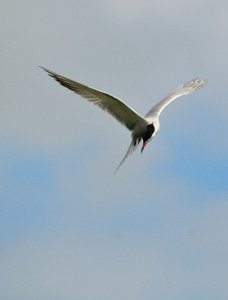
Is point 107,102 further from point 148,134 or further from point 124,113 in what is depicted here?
point 148,134

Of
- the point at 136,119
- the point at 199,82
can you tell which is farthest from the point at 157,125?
the point at 199,82

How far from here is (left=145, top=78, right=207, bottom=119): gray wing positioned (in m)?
32.0

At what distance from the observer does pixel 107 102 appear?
29422mm

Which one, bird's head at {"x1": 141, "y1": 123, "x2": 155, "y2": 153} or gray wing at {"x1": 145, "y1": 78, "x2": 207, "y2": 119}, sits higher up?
gray wing at {"x1": 145, "y1": 78, "x2": 207, "y2": 119}

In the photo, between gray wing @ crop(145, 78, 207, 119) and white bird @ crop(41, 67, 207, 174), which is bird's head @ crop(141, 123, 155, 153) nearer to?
white bird @ crop(41, 67, 207, 174)

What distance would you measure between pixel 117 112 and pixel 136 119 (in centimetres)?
53

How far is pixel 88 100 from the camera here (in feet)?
96.0

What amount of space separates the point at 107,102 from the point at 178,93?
583 centimetres

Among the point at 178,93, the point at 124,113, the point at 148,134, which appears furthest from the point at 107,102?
the point at 178,93

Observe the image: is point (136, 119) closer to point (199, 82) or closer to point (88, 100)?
point (88, 100)

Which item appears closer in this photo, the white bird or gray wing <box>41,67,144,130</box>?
gray wing <box>41,67,144,130</box>

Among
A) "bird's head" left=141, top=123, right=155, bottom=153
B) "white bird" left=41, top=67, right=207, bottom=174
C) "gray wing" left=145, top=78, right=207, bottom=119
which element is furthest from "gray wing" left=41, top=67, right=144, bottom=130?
"gray wing" left=145, top=78, right=207, bottom=119

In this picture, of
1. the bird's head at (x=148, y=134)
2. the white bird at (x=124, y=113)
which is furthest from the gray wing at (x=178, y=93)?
the bird's head at (x=148, y=134)

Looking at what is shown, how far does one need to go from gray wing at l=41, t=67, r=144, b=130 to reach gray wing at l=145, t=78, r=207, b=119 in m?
1.02
